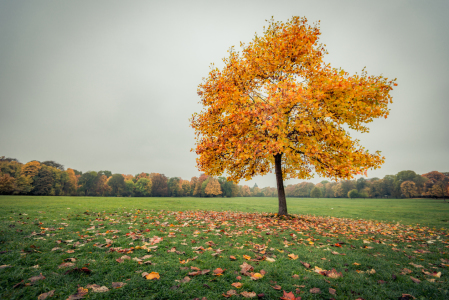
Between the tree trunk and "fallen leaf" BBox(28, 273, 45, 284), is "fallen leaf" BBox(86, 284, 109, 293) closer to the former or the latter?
"fallen leaf" BBox(28, 273, 45, 284)

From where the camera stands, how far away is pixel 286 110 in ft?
33.8

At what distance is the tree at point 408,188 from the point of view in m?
76.6

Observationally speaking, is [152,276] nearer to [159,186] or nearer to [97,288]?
[97,288]

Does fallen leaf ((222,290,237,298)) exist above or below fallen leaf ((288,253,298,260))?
above

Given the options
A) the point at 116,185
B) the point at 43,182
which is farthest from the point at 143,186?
the point at 43,182

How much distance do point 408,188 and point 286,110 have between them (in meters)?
101

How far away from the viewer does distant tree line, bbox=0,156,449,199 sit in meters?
61.0

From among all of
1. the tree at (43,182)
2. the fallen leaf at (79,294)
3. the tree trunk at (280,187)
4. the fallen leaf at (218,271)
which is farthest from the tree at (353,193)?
the tree at (43,182)

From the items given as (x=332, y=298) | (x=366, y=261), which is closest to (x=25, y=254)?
(x=332, y=298)

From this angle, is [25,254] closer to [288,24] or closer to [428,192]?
[288,24]

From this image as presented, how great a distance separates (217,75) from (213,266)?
1136 centimetres

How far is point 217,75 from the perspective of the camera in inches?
500

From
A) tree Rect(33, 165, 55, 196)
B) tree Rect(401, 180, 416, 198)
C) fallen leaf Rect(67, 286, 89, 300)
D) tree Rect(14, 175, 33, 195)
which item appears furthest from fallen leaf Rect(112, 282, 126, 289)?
tree Rect(401, 180, 416, 198)

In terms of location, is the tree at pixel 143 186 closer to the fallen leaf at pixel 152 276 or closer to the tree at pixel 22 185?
the tree at pixel 22 185
